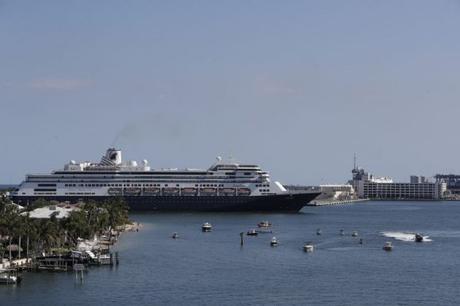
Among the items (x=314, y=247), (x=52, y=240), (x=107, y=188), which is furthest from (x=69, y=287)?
(x=107, y=188)

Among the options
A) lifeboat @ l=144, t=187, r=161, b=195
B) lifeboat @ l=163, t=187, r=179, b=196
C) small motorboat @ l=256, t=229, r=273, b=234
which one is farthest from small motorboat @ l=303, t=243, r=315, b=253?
lifeboat @ l=144, t=187, r=161, b=195

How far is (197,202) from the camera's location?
13375 cm

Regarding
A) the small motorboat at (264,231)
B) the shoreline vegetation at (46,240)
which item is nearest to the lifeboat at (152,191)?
the small motorboat at (264,231)

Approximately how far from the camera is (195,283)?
5497 centimetres

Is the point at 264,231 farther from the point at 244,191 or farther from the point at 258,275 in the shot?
the point at 258,275

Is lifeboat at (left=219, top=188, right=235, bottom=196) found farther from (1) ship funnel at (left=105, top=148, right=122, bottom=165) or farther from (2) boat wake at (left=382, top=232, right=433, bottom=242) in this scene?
(2) boat wake at (left=382, top=232, right=433, bottom=242)

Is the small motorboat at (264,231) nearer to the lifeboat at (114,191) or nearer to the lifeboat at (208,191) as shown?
the lifeboat at (208,191)

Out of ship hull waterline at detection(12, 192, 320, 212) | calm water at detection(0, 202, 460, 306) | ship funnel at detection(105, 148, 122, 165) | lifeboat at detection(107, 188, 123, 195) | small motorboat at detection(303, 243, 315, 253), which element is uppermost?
ship funnel at detection(105, 148, 122, 165)

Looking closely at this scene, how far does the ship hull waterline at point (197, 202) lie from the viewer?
5241 inches

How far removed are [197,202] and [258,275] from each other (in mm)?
75353

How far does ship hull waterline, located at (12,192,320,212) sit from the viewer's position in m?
133

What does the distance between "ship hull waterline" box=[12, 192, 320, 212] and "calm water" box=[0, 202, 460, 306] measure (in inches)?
1596

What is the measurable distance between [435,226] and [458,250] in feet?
123

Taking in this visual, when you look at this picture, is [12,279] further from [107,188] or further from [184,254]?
[107,188]
